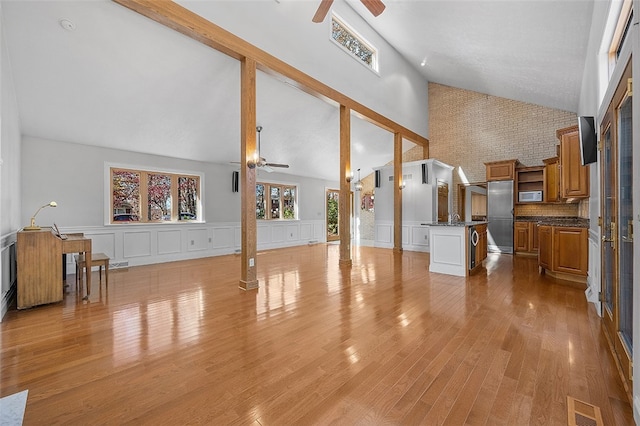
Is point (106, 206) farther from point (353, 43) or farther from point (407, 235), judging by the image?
point (407, 235)

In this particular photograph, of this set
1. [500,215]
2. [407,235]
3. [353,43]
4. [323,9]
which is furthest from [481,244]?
[353,43]

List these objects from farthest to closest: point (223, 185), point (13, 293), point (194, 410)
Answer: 1. point (223, 185)
2. point (13, 293)
3. point (194, 410)

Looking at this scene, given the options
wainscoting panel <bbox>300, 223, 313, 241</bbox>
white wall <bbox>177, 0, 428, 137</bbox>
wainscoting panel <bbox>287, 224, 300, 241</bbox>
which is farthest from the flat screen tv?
wainscoting panel <bbox>300, 223, 313, 241</bbox>

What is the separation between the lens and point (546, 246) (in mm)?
5055

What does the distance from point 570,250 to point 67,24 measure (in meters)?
7.74

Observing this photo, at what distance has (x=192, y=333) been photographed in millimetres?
2758

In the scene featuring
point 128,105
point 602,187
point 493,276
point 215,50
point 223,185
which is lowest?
point 493,276

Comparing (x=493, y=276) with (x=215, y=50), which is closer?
(x=215, y=50)

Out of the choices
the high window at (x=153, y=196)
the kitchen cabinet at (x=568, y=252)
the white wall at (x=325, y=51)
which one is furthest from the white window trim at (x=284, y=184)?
the kitchen cabinet at (x=568, y=252)

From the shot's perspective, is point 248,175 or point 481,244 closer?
point 248,175

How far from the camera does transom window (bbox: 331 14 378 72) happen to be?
648 cm

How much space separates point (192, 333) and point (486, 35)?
262 inches

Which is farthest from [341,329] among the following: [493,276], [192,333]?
[493,276]

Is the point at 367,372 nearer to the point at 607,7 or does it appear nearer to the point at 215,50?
the point at 607,7
